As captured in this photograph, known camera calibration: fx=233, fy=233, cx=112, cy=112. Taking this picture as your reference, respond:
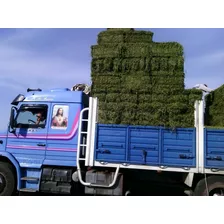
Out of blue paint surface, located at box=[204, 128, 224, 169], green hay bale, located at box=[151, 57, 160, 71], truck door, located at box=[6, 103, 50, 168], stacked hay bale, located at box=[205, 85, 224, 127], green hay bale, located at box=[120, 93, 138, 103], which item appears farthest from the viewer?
truck door, located at box=[6, 103, 50, 168]

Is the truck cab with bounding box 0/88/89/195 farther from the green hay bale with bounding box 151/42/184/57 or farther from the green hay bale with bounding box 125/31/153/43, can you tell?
the green hay bale with bounding box 151/42/184/57

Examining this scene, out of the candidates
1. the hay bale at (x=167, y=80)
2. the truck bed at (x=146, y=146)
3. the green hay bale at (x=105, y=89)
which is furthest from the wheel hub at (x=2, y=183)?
the hay bale at (x=167, y=80)

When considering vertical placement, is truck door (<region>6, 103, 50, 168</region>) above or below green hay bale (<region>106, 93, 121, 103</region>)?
below

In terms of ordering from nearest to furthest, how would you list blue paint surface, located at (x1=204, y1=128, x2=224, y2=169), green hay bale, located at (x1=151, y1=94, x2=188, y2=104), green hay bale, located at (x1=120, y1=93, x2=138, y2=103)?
blue paint surface, located at (x1=204, y1=128, x2=224, y2=169)
green hay bale, located at (x1=151, y1=94, x2=188, y2=104)
green hay bale, located at (x1=120, y1=93, x2=138, y2=103)

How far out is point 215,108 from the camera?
586 centimetres

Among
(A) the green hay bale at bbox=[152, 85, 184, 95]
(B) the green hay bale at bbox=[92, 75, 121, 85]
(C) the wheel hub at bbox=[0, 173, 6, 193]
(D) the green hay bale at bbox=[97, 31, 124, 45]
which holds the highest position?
(D) the green hay bale at bbox=[97, 31, 124, 45]

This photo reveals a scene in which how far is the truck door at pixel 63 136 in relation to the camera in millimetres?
5824

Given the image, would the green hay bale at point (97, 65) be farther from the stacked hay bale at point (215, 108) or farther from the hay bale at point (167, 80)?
the stacked hay bale at point (215, 108)

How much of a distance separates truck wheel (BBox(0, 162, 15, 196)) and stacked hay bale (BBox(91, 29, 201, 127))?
275 centimetres

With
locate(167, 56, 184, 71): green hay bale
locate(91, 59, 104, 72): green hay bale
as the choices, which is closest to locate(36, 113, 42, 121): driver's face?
locate(91, 59, 104, 72): green hay bale

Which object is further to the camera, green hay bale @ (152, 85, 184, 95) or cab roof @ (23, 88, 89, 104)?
cab roof @ (23, 88, 89, 104)

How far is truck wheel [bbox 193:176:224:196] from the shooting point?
5164mm

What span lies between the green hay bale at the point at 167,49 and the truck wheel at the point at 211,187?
118 inches

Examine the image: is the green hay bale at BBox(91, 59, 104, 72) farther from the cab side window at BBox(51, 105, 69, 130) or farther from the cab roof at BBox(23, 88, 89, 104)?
the cab side window at BBox(51, 105, 69, 130)
